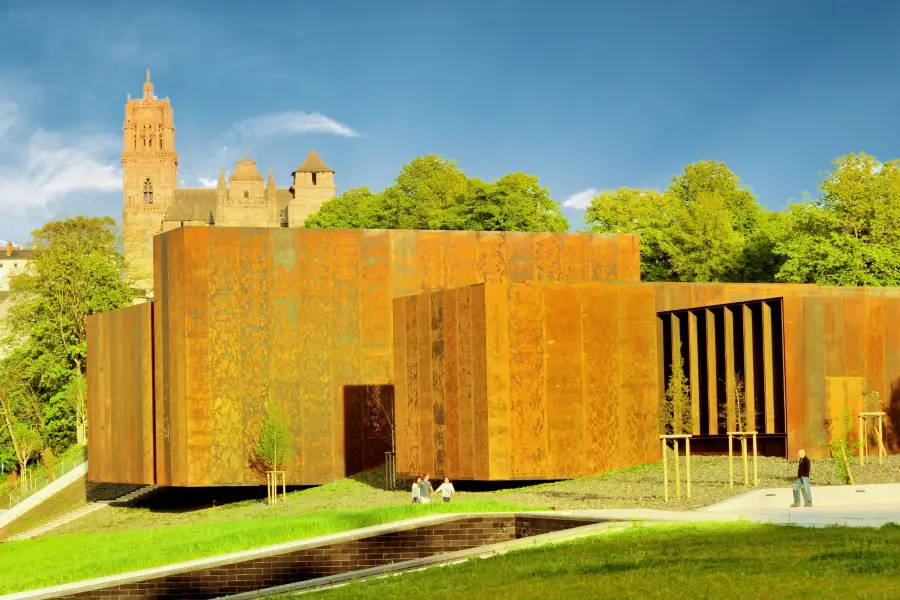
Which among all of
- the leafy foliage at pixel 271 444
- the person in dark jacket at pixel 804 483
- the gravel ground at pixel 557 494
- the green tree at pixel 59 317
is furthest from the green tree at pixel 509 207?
the person in dark jacket at pixel 804 483

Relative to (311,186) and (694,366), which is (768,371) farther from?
(311,186)

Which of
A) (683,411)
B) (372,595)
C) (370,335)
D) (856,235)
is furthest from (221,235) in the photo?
(856,235)

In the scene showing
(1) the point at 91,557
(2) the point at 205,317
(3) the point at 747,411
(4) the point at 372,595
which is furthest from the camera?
(2) the point at 205,317

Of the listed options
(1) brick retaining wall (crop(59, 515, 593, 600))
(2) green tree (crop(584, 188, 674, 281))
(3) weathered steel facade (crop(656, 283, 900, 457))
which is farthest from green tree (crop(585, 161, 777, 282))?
(1) brick retaining wall (crop(59, 515, 593, 600))

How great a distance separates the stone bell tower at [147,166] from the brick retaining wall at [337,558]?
135 metres

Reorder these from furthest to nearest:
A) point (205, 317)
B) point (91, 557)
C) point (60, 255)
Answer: point (60, 255) → point (205, 317) → point (91, 557)

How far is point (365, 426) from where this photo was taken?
4091 cm

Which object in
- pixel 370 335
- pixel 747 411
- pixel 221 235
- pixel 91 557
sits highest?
pixel 221 235

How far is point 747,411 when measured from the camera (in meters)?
34.5

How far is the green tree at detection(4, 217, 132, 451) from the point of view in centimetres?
6856

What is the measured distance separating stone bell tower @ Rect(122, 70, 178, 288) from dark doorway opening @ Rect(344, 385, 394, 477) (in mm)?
117379

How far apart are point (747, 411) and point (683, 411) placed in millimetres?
1902

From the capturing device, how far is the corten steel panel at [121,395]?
42781mm

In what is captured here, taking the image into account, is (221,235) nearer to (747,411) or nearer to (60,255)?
(747,411)
